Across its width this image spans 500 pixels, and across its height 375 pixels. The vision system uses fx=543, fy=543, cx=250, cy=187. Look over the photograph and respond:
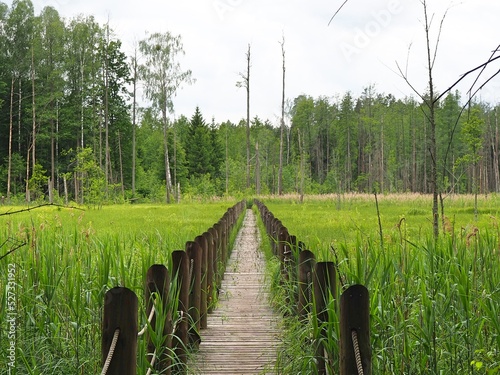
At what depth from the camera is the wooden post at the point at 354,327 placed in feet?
7.86

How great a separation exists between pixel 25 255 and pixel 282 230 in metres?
3.19

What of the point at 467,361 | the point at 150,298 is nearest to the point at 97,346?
the point at 150,298

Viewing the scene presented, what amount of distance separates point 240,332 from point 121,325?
10.6 feet

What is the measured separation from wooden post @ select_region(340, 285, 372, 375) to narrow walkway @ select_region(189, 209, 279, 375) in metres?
1.53

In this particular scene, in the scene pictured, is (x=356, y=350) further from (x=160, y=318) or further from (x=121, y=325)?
(x=160, y=318)

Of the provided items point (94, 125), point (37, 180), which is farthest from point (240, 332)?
point (94, 125)

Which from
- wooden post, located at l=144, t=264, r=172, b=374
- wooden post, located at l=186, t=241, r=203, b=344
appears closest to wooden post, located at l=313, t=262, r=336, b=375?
wooden post, located at l=144, t=264, r=172, b=374

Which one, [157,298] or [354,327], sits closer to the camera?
[354,327]

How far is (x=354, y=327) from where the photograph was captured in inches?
95.8

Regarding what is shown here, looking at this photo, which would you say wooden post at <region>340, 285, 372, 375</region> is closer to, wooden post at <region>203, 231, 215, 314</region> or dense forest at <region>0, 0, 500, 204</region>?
wooden post at <region>203, 231, 215, 314</region>

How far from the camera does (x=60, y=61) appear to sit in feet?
150

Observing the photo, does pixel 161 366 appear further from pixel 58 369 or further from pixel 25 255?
pixel 25 255

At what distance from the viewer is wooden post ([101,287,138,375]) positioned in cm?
220

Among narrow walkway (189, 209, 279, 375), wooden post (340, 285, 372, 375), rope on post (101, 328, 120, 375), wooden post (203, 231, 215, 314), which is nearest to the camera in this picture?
rope on post (101, 328, 120, 375)
